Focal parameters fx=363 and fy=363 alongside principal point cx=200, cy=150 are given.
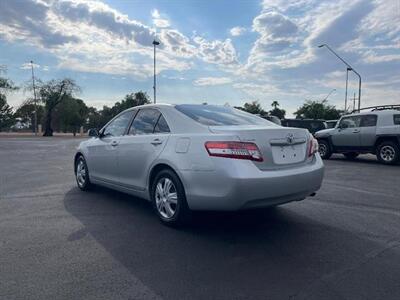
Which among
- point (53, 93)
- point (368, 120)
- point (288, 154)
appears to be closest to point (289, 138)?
point (288, 154)

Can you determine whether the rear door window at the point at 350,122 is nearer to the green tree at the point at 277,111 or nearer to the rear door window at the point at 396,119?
the rear door window at the point at 396,119

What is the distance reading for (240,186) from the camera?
386 cm

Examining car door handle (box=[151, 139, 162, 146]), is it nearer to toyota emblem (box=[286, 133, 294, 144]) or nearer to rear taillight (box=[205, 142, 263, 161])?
rear taillight (box=[205, 142, 263, 161])

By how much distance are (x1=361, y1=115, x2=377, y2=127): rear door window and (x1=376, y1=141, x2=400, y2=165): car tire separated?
2.64ft

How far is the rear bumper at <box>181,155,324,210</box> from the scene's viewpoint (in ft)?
12.8

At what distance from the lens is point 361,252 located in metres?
3.82

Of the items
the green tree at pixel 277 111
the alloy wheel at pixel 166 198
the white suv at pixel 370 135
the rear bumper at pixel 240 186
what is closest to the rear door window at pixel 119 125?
the alloy wheel at pixel 166 198

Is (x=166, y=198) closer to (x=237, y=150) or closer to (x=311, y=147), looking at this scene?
(x=237, y=150)

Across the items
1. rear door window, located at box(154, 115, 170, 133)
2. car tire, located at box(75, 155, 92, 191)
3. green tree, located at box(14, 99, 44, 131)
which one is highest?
green tree, located at box(14, 99, 44, 131)

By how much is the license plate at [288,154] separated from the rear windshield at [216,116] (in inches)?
25.8

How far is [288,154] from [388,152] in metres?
9.75

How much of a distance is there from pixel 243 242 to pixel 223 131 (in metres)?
1.29

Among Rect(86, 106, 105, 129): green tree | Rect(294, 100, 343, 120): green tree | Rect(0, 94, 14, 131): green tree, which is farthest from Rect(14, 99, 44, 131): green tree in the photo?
Rect(294, 100, 343, 120): green tree

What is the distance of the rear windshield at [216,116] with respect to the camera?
15.5ft
